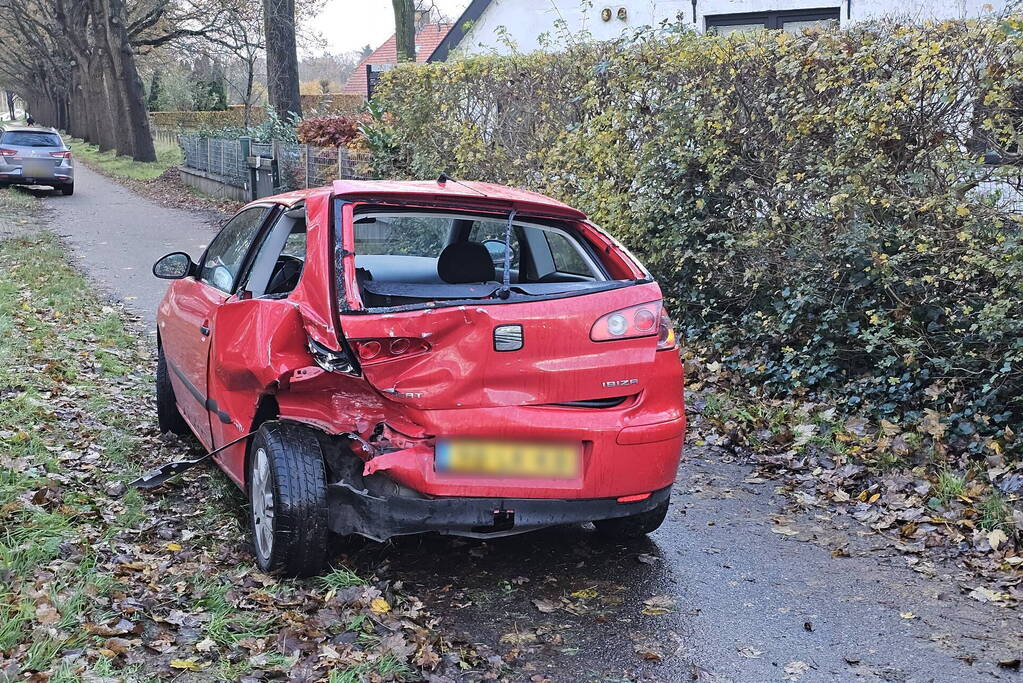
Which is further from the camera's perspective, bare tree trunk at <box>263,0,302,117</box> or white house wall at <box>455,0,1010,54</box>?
bare tree trunk at <box>263,0,302,117</box>

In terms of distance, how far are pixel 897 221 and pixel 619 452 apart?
315cm

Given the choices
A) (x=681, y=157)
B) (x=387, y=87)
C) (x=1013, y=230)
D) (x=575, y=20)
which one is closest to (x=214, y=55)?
(x=575, y=20)

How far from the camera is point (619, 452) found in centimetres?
425

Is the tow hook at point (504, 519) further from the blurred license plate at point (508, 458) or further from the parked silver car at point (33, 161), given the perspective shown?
the parked silver car at point (33, 161)

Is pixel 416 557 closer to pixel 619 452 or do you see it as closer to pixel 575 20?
pixel 619 452

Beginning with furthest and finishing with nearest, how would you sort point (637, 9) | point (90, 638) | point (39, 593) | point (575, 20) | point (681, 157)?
point (575, 20)
point (637, 9)
point (681, 157)
point (39, 593)
point (90, 638)

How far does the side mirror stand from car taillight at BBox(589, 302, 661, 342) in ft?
9.21

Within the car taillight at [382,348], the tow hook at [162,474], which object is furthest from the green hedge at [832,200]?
the tow hook at [162,474]

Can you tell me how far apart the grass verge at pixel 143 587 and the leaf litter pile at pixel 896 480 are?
7.66ft

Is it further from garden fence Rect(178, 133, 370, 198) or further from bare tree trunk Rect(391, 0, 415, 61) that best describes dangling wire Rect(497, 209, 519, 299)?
bare tree trunk Rect(391, 0, 415, 61)

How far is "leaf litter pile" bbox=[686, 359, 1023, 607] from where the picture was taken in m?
4.82

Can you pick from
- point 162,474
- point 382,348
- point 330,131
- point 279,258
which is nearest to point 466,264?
point 279,258

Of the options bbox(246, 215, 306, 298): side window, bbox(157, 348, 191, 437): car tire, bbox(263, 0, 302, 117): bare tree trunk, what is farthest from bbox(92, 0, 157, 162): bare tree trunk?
bbox(246, 215, 306, 298): side window

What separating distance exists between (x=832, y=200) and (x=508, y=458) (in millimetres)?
3496
